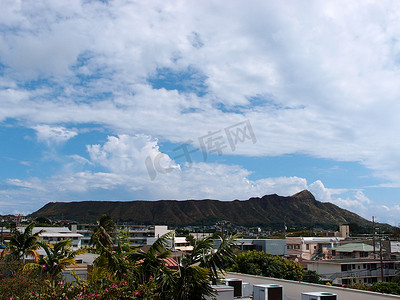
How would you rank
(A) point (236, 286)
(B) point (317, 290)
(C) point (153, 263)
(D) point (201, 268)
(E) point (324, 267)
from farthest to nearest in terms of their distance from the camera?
(E) point (324, 267) → (B) point (317, 290) → (A) point (236, 286) → (C) point (153, 263) → (D) point (201, 268)

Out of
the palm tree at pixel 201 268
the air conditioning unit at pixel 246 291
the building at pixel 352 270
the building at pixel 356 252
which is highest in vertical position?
the palm tree at pixel 201 268

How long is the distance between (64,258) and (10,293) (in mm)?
7671

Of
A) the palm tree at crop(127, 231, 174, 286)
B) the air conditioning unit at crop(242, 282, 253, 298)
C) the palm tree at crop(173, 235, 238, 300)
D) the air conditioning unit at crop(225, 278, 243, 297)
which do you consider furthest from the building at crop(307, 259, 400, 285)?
the palm tree at crop(127, 231, 174, 286)

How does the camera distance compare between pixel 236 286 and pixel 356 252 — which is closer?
pixel 236 286

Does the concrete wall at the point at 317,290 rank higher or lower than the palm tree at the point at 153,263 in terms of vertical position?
lower

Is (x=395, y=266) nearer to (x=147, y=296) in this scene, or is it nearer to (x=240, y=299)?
(x=240, y=299)

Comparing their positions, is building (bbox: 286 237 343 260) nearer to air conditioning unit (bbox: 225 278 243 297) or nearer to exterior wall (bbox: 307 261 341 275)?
exterior wall (bbox: 307 261 341 275)

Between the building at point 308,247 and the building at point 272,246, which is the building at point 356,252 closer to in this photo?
the building at point 308,247

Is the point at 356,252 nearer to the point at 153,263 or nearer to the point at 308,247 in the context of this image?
the point at 308,247

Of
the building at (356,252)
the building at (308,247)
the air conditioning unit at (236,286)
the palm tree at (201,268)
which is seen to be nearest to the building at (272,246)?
the building at (308,247)

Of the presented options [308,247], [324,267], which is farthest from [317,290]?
[308,247]

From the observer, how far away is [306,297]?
16750mm

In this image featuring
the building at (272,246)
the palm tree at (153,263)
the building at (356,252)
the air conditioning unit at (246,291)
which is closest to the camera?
the palm tree at (153,263)

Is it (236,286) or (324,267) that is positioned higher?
(236,286)
